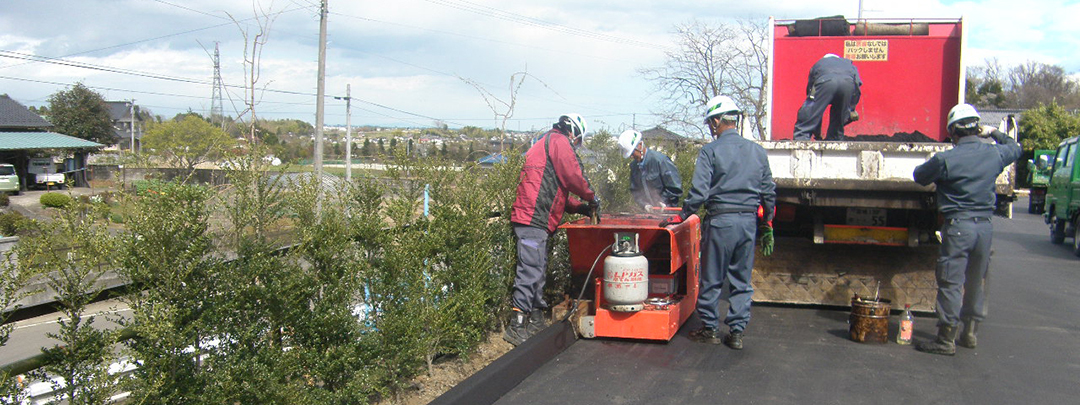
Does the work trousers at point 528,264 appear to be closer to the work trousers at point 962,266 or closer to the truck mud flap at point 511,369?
the truck mud flap at point 511,369

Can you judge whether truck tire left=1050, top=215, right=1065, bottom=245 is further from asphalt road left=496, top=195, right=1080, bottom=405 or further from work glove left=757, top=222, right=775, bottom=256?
work glove left=757, top=222, right=775, bottom=256

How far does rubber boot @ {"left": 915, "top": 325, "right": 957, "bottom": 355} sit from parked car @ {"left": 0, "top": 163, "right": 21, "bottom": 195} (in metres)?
48.0

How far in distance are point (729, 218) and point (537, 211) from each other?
4.97 ft

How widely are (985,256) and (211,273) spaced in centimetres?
559

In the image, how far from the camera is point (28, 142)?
2019 inches

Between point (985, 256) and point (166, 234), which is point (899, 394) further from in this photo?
point (166, 234)

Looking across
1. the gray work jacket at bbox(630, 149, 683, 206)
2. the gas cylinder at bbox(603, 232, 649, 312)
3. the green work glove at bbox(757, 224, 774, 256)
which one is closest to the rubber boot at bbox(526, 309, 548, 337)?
the gas cylinder at bbox(603, 232, 649, 312)

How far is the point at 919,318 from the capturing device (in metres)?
7.20

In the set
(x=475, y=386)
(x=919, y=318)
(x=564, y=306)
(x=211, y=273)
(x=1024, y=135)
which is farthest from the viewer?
(x=1024, y=135)

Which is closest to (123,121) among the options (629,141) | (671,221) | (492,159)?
(629,141)

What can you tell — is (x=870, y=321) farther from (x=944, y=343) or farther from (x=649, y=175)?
(x=649, y=175)

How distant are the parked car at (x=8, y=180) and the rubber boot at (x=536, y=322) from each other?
4570 centimetres

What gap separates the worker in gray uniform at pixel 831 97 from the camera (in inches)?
304

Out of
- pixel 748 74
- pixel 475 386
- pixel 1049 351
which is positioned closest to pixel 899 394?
pixel 1049 351
